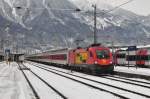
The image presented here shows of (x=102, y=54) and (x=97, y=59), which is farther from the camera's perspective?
(x=102, y=54)

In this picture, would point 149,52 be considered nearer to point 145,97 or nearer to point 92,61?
point 92,61

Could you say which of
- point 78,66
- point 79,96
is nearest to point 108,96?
point 79,96

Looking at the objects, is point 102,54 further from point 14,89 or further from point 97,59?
point 14,89

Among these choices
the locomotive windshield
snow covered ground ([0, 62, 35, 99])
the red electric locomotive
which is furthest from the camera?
the locomotive windshield

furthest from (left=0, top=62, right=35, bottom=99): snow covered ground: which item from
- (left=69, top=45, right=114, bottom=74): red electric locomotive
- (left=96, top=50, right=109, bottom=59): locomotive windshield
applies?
(left=96, top=50, right=109, bottom=59): locomotive windshield

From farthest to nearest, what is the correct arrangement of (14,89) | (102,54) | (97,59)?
(102,54)
(97,59)
(14,89)

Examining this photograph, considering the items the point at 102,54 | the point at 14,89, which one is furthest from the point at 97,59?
the point at 14,89

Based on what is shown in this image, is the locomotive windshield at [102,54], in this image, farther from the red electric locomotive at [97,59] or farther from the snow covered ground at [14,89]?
the snow covered ground at [14,89]

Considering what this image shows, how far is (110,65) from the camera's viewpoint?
4275 centimetres

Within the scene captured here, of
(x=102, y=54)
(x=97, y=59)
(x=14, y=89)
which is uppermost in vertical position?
(x=102, y=54)

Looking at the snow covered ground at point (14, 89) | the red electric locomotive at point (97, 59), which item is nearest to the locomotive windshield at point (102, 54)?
the red electric locomotive at point (97, 59)

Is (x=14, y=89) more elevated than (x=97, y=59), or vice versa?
(x=97, y=59)

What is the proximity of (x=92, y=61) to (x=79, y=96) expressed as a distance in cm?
2118

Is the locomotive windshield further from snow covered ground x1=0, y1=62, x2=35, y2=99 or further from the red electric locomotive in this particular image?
snow covered ground x1=0, y1=62, x2=35, y2=99
